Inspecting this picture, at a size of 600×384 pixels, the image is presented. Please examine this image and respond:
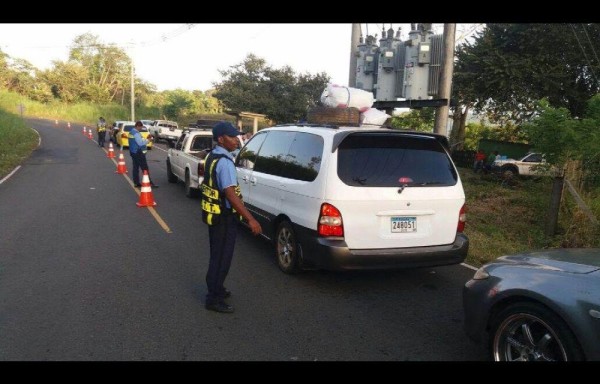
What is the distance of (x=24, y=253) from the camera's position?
605 cm

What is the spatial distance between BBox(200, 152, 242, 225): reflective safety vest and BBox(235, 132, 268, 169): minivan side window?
240 cm

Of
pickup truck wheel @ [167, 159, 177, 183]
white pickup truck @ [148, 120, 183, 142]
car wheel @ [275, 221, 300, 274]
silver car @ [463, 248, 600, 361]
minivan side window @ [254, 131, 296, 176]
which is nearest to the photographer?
silver car @ [463, 248, 600, 361]

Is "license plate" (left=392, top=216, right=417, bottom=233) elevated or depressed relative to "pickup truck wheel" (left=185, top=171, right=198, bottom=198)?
elevated

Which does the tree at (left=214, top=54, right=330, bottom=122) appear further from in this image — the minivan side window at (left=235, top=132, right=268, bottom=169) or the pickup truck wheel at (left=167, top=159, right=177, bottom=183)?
the minivan side window at (left=235, top=132, right=268, bottom=169)

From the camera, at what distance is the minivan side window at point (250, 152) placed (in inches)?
264

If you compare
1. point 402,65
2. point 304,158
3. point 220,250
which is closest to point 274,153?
point 304,158

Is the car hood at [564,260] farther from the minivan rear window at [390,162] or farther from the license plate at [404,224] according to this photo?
the minivan rear window at [390,162]

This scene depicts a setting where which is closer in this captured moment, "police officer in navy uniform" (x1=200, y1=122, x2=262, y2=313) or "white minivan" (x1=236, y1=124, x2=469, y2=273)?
"police officer in navy uniform" (x1=200, y1=122, x2=262, y2=313)

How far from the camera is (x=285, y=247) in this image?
5.55 metres

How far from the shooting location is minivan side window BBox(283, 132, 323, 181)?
16.4ft

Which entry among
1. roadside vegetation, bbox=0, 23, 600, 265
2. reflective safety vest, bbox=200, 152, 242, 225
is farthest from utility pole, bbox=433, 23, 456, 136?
reflective safety vest, bbox=200, 152, 242, 225

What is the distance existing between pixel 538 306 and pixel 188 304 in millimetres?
3148

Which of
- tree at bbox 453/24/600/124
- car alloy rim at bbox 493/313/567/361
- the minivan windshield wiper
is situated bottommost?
car alloy rim at bbox 493/313/567/361
